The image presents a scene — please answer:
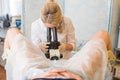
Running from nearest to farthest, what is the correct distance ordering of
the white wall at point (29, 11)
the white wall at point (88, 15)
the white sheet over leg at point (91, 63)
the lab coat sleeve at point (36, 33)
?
1. the white sheet over leg at point (91, 63)
2. the lab coat sleeve at point (36, 33)
3. the white wall at point (88, 15)
4. the white wall at point (29, 11)

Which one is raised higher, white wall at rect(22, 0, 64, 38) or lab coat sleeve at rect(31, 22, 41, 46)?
white wall at rect(22, 0, 64, 38)

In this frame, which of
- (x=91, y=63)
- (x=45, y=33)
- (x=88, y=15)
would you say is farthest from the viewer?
(x=88, y=15)

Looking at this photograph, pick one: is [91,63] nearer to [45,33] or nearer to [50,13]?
[50,13]

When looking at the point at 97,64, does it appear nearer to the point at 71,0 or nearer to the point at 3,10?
the point at 71,0

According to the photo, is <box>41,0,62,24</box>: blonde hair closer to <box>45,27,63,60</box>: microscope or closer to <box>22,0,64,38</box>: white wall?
<box>45,27,63,60</box>: microscope

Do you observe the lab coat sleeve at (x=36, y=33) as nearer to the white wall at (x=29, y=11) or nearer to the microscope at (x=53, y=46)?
the microscope at (x=53, y=46)

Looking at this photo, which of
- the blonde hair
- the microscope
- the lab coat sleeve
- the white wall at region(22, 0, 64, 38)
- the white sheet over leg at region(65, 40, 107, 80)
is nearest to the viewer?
the white sheet over leg at region(65, 40, 107, 80)

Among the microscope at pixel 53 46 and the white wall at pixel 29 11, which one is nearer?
the microscope at pixel 53 46

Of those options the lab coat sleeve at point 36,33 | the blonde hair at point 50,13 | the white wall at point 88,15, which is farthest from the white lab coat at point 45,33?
the white wall at point 88,15

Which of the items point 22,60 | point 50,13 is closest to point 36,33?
point 50,13

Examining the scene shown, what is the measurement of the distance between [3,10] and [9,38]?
1914 mm

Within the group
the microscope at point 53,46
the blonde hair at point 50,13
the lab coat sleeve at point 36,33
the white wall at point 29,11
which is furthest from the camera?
the white wall at point 29,11

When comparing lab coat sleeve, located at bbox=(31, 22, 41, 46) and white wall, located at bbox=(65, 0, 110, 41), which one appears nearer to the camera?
lab coat sleeve, located at bbox=(31, 22, 41, 46)

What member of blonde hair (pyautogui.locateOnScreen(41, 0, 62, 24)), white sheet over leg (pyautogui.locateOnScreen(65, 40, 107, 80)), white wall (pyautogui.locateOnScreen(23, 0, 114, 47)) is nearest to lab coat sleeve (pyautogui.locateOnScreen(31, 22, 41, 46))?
blonde hair (pyautogui.locateOnScreen(41, 0, 62, 24))
